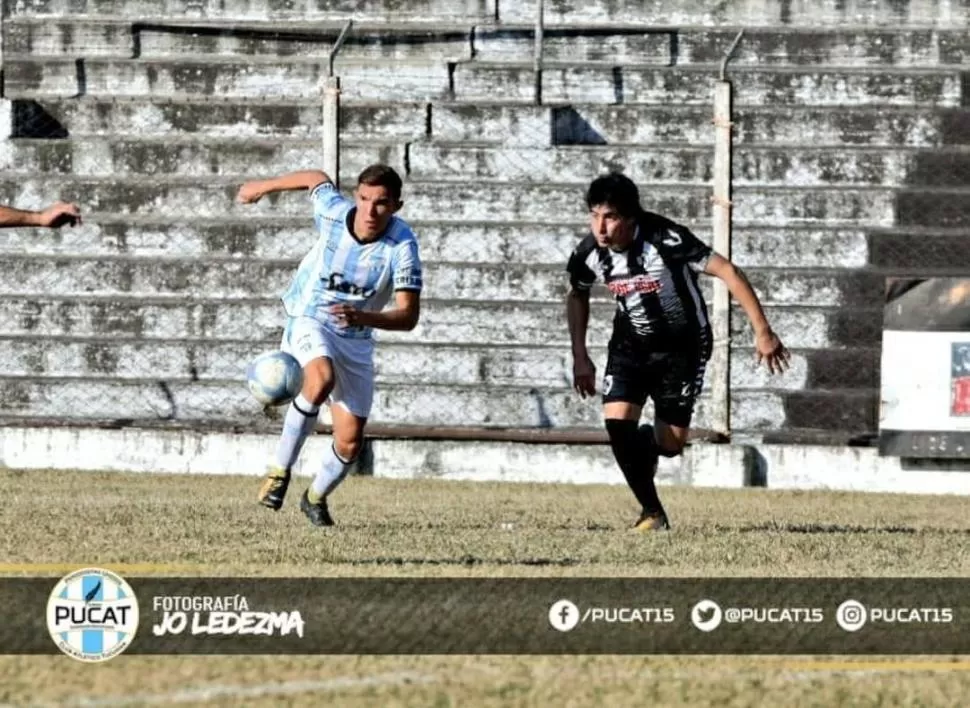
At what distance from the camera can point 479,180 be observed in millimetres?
23453

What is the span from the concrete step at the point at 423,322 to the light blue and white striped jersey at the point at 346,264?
868cm

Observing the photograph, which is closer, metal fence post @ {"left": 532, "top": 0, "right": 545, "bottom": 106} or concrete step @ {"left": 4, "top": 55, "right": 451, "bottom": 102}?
metal fence post @ {"left": 532, "top": 0, "right": 545, "bottom": 106}

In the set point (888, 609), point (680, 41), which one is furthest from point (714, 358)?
point (888, 609)

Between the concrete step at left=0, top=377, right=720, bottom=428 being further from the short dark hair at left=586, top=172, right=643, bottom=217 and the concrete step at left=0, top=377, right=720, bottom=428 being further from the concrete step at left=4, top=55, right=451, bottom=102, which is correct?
the short dark hair at left=586, top=172, right=643, bottom=217

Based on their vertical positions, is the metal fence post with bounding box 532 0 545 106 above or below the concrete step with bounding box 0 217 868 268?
above

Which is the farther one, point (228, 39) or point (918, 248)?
point (228, 39)

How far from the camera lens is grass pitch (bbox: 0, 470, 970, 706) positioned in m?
7.64

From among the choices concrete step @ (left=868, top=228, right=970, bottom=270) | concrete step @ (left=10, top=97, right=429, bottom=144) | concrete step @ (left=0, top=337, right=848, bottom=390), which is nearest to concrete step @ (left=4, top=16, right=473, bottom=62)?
concrete step @ (left=10, top=97, right=429, bottom=144)

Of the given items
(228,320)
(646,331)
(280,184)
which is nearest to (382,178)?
(280,184)

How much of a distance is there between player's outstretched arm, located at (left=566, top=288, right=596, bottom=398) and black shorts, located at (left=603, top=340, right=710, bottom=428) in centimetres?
18

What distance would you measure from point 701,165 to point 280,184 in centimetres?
1063

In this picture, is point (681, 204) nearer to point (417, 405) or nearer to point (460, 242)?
point (460, 242)

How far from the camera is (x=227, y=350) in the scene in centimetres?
2269

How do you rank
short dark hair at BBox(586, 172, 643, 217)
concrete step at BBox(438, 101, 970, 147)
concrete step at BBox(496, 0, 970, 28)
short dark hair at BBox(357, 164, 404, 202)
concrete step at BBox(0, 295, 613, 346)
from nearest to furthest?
short dark hair at BBox(357, 164, 404, 202) < short dark hair at BBox(586, 172, 643, 217) < concrete step at BBox(0, 295, 613, 346) < concrete step at BBox(438, 101, 970, 147) < concrete step at BBox(496, 0, 970, 28)
